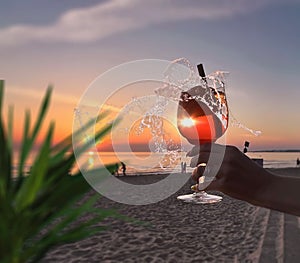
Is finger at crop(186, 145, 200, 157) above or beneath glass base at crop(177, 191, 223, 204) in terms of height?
above

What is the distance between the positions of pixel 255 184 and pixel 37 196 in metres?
1.49

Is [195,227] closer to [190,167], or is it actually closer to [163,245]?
[163,245]

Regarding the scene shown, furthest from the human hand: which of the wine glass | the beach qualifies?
the beach

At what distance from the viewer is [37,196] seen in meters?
0.48

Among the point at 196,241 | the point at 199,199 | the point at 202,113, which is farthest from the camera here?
the point at 196,241

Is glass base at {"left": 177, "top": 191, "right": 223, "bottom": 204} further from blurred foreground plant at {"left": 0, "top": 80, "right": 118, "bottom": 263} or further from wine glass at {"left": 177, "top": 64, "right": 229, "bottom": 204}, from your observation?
blurred foreground plant at {"left": 0, "top": 80, "right": 118, "bottom": 263}

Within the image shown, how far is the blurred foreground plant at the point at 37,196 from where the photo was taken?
45 cm

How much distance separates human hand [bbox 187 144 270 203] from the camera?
72.1 inches

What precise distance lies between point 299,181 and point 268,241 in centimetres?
515

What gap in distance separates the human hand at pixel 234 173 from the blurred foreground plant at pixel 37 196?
136 centimetres

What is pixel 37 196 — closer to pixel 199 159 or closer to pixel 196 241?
pixel 199 159

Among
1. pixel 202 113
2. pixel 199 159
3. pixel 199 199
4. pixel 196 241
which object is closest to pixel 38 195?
pixel 199 159

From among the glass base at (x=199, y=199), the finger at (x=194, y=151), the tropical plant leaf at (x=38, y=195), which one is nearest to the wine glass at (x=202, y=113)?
the finger at (x=194, y=151)

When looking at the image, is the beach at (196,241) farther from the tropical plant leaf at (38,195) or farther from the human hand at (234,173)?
the tropical plant leaf at (38,195)
